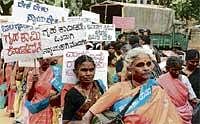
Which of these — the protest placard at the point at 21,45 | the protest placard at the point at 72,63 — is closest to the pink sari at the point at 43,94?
the protest placard at the point at 21,45

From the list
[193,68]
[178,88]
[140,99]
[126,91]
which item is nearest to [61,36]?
[193,68]

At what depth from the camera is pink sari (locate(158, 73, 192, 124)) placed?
6945 millimetres

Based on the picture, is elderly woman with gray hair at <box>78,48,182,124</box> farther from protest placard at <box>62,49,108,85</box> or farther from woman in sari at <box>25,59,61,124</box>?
woman in sari at <box>25,59,61,124</box>

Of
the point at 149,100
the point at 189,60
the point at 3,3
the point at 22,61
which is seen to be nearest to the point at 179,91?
the point at 189,60

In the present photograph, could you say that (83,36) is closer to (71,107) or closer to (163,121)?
(71,107)

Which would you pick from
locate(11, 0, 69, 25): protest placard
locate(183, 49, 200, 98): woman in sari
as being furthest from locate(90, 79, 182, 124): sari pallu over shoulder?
locate(11, 0, 69, 25): protest placard

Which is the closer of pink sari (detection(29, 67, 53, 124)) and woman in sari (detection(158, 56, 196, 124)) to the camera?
woman in sari (detection(158, 56, 196, 124))

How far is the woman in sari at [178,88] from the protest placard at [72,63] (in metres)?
0.75

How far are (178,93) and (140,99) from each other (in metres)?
2.10

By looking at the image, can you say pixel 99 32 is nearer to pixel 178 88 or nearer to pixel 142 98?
pixel 178 88

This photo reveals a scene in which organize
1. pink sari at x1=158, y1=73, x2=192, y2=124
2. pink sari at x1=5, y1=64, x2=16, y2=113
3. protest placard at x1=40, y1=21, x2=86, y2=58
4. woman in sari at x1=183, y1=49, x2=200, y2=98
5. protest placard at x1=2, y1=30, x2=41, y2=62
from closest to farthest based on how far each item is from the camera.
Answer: pink sari at x1=158, y1=73, x2=192, y2=124 → woman in sari at x1=183, y1=49, x2=200, y2=98 → protest placard at x1=40, y1=21, x2=86, y2=58 → protest placard at x1=2, y1=30, x2=41, y2=62 → pink sari at x1=5, y1=64, x2=16, y2=113

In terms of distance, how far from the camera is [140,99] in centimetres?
497

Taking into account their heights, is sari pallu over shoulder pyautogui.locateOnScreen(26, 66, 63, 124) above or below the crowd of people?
below

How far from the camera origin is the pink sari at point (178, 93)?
695 cm
